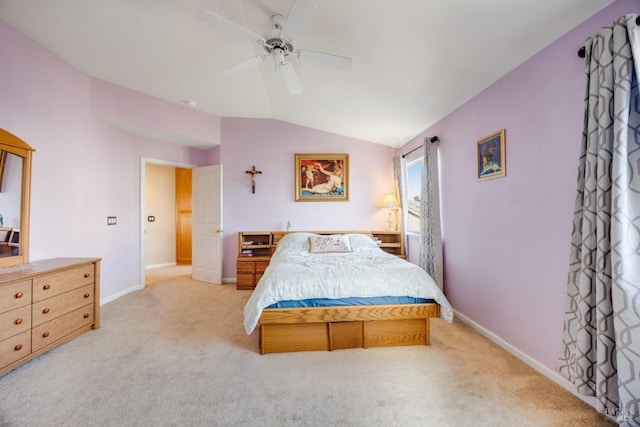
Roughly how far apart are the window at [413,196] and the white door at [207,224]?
10.7 ft

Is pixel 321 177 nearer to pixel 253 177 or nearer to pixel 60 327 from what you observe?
pixel 253 177

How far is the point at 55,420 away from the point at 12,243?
69.4 inches

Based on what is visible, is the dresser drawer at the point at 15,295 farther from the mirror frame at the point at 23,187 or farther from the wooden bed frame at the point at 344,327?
the wooden bed frame at the point at 344,327

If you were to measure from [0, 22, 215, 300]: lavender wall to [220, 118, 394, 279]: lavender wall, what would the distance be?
683 millimetres

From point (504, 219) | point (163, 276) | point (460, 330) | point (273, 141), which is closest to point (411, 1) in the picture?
point (504, 219)

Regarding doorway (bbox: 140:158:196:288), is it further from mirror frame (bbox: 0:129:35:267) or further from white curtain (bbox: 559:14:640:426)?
white curtain (bbox: 559:14:640:426)

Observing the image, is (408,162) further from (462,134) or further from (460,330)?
(460,330)

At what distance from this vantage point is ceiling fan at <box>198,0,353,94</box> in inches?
64.9

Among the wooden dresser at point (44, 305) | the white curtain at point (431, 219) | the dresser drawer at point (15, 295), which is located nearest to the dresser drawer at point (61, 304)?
the wooden dresser at point (44, 305)

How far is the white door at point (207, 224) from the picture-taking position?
4.41 meters

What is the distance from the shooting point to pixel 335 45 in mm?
2344

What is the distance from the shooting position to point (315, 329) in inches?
86.7

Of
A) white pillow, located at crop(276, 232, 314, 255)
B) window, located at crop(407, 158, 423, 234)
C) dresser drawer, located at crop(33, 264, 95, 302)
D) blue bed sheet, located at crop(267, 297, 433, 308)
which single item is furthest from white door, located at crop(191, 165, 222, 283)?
window, located at crop(407, 158, 423, 234)

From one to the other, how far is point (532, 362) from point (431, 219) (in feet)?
5.67
